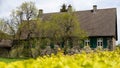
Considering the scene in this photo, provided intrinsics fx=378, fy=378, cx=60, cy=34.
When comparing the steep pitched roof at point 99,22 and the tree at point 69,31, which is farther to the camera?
the steep pitched roof at point 99,22

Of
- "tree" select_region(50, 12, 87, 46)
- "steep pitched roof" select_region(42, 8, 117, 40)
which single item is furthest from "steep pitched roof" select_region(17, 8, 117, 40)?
"tree" select_region(50, 12, 87, 46)

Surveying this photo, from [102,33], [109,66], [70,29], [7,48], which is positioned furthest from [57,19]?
[109,66]

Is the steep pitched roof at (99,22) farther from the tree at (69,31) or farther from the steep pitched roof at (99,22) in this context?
the tree at (69,31)

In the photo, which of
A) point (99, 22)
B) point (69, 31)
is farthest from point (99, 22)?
point (69, 31)

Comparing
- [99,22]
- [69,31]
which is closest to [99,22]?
[99,22]

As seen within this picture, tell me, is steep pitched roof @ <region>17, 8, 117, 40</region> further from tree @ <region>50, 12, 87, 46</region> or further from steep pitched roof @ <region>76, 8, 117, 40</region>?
tree @ <region>50, 12, 87, 46</region>

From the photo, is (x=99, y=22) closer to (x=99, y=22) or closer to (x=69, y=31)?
(x=99, y=22)

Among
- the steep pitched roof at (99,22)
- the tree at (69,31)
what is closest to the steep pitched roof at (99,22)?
the steep pitched roof at (99,22)

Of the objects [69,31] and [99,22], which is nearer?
[69,31]

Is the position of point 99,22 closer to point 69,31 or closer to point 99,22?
point 99,22

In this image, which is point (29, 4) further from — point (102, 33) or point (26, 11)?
point (102, 33)

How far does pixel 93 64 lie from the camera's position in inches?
113

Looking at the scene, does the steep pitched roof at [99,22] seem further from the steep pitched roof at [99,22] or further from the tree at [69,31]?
the tree at [69,31]

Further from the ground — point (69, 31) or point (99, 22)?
point (99, 22)
